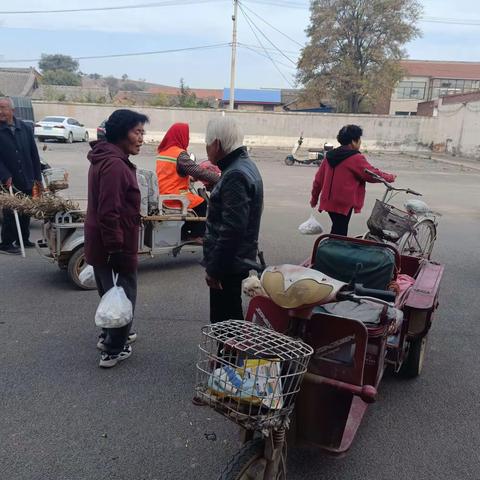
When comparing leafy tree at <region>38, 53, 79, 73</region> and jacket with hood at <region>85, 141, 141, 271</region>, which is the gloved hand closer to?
jacket with hood at <region>85, 141, 141, 271</region>

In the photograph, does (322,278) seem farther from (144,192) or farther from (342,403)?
(144,192)

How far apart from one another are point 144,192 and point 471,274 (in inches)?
170

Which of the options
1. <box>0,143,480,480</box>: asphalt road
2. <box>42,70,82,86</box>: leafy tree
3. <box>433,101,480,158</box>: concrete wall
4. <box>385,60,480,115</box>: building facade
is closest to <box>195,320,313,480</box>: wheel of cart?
<box>0,143,480,480</box>: asphalt road

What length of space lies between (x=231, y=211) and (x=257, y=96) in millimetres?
52858

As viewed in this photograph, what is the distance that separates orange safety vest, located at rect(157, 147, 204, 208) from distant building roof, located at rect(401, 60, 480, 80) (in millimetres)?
56806

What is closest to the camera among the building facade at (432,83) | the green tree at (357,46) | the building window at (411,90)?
the green tree at (357,46)

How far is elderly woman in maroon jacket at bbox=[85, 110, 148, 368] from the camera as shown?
130 inches

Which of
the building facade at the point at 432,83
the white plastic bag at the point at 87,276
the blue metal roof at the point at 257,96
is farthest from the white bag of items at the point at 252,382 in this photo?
the building facade at the point at 432,83

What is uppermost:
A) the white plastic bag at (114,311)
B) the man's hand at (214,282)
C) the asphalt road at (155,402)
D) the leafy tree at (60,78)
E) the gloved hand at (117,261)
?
the leafy tree at (60,78)

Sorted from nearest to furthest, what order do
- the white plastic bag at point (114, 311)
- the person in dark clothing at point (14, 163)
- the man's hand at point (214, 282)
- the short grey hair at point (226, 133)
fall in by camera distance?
the short grey hair at point (226, 133), the man's hand at point (214, 282), the white plastic bag at point (114, 311), the person in dark clothing at point (14, 163)

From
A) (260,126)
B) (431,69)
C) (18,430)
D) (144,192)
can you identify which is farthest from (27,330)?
(431,69)

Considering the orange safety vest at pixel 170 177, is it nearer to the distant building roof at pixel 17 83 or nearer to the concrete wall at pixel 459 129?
the concrete wall at pixel 459 129

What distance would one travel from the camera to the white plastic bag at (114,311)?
3.25 metres

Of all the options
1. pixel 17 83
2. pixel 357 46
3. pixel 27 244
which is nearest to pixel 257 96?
pixel 357 46
